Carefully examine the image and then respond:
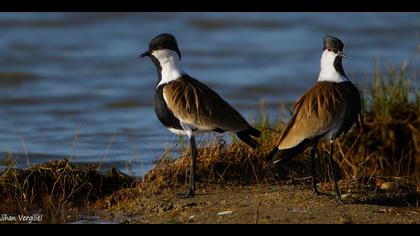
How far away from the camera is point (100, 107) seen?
13.3 meters

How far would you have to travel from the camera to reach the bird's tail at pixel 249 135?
7879 millimetres

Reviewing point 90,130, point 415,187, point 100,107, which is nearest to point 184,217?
point 415,187

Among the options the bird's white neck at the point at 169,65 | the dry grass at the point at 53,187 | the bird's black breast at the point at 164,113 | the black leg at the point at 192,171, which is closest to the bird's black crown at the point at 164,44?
the bird's white neck at the point at 169,65

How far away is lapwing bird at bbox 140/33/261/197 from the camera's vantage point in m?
7.78

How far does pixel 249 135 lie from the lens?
7.96 metres

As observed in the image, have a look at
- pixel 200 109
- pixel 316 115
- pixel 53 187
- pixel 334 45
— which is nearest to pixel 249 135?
pixel 200 109

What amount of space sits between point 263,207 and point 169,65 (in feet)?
5.23

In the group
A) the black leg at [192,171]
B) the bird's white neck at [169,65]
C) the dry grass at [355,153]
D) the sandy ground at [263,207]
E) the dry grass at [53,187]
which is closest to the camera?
the sandy ground at [263,207]

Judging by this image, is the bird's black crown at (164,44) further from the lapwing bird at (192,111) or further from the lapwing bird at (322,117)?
the lapwing bird at (322,117)

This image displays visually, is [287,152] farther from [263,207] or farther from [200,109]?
[200,109]

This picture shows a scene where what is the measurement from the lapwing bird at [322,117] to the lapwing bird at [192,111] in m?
0.40

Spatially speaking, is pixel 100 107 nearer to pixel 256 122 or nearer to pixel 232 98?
pixel 232 98

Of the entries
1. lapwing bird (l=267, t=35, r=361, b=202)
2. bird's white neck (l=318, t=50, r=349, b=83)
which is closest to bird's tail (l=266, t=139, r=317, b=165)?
lapwing bird (l=267, t=35, r=361, b=202)

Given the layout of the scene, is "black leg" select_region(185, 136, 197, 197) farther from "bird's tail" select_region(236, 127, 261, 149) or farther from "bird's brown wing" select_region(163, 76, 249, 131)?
"bird's tail" select_region(236, 127, 261, 149)
